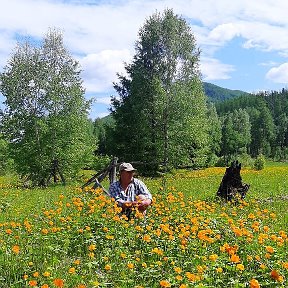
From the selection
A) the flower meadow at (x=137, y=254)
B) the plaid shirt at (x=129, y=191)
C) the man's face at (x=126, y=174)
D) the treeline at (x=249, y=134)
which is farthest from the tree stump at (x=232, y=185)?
the treeline at (x=249, y=134)

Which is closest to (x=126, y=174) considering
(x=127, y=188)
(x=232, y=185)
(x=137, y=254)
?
(x=127, y=188)

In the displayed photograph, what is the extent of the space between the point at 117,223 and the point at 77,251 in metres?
0.72

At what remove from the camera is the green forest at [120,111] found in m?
28.1

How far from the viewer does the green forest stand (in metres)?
28.1

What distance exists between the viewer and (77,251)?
6410mm

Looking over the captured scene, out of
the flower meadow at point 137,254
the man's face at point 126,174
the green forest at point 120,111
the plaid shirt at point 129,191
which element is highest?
the green forest at point 120,111

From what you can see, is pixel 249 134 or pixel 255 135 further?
pixel 255 135

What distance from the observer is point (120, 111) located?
37.5 metres

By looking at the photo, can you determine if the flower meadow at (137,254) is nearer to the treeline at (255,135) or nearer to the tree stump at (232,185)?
the tree stump at (232,185)

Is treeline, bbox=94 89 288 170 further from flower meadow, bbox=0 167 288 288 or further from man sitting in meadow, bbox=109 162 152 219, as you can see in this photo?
flower meadow, bbox=0 167 288 288

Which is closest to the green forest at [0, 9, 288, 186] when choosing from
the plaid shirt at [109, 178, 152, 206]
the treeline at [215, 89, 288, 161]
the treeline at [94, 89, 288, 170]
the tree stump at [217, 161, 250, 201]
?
the tree stump at [217, 161, 250, 201]

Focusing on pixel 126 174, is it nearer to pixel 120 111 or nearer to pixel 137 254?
pixel 137 254

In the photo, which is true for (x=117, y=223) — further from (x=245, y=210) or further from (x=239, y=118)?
(x=239, y=118)

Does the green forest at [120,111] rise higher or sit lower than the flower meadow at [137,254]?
higher
